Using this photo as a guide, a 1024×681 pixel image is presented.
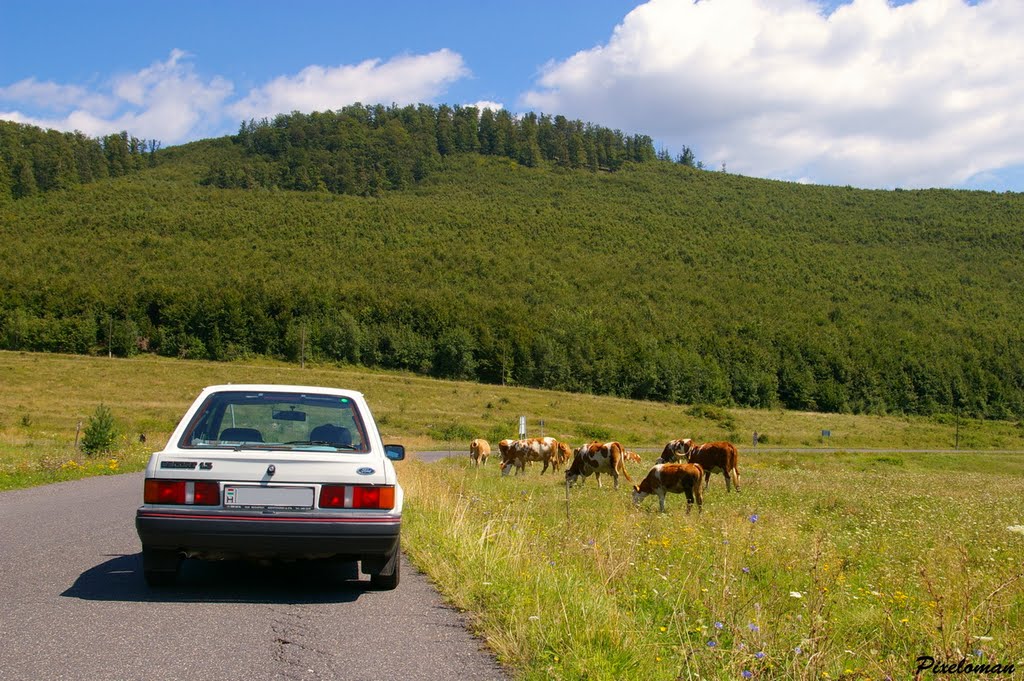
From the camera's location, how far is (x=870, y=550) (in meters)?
8.97

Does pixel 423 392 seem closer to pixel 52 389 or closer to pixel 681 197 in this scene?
pixel 52 389

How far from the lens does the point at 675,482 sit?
47.5ft

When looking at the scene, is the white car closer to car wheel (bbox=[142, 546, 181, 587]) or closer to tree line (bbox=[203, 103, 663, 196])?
car wheel (bbox=[142, 546, 181, 587])

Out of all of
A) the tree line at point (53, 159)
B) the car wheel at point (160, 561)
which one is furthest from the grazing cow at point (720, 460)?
the tree line at point (53, 159)

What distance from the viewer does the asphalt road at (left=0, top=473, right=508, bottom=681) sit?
4.62 meters

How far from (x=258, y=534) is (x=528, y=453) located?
2129 cm

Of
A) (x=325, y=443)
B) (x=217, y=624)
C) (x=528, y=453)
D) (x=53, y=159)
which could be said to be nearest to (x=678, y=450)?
(x=528, y=453)

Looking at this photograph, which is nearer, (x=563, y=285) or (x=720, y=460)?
(x=720, y=460)

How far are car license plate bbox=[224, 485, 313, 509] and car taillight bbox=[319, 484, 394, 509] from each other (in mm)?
A: 123

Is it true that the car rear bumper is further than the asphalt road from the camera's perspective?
Yes

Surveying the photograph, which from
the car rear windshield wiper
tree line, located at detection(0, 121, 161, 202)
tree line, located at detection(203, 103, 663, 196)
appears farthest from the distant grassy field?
tree line, located at detection(203, 103, 663, 196)

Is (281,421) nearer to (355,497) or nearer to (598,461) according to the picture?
(355,497)

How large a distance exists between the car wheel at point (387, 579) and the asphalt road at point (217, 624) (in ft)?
0.31

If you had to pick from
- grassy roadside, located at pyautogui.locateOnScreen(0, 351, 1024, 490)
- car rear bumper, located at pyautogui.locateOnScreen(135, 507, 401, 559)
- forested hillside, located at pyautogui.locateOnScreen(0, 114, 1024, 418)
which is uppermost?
forested hillside, located at pyautogui.locateOnScreen(0, 114, 1024, 418)
